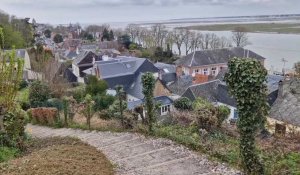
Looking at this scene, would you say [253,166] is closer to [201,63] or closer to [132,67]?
[132,67]

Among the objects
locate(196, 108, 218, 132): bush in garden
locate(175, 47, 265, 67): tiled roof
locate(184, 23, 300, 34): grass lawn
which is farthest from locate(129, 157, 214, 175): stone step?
locate(184, 23, 300, 34): grass lawn

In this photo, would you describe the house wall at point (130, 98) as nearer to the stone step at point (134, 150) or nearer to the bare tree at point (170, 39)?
the stone step at point (134, 150)

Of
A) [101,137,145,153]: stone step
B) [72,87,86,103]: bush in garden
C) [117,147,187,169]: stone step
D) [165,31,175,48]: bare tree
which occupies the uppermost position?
[165,31,175,48]: bare tree

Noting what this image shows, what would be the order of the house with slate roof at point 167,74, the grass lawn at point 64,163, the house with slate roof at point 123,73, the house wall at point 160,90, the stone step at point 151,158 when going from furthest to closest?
the house with slate roof at point 167,74 → the house with slate roof at point 123,73 → the house wall at point 160,90 → the stone step at point 151,158 → the grass lawn at point 64,163

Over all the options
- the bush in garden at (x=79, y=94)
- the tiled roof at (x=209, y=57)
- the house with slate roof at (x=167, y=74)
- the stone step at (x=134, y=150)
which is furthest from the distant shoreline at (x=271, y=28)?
the stone step at (x=134, y=150)

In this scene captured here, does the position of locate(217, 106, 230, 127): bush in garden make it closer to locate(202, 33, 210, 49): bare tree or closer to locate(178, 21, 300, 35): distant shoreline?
locate(202, 33, 210, 49): bare tree

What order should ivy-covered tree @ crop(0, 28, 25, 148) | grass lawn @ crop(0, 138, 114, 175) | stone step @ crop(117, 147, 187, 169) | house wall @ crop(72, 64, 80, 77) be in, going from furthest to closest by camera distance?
house wall @ crop(72, 64, 80, 77) < ivy-covered tree @ crop(0, 28, 25, 148) < stone step @ crop(117, 147, 187, 169) < grass lawn @ crop(0, 138, 114, 175)
